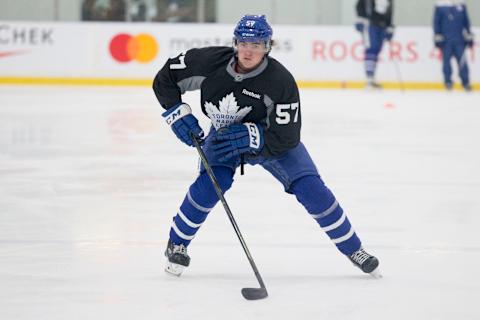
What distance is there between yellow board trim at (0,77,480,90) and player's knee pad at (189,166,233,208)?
33.5ft

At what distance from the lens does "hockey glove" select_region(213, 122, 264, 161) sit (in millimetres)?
3477

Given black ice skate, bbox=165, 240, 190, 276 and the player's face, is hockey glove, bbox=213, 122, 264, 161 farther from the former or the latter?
→ black ice skate, bbox=165, 240, 190, 276

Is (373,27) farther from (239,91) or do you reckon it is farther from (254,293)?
(254,293)

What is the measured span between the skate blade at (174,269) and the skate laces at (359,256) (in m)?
0.58

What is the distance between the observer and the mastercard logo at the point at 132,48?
1377 cm

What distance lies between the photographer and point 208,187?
142 inches

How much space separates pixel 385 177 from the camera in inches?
247

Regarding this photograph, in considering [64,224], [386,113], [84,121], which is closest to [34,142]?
[84,121]

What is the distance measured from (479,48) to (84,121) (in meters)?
6.88

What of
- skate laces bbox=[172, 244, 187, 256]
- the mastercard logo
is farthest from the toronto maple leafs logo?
the mastercard logo

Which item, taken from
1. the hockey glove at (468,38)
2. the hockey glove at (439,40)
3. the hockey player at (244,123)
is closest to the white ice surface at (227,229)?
the hockey player at (244,123)

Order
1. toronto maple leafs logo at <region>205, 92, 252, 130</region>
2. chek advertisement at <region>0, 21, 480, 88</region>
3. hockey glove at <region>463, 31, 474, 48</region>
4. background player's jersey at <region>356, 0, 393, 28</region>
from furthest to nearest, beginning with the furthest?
hockey glove at <region>463, 31, 474, 48</region>, background player's jersey at <region>356, 0, 393, 28</region>, chek advertisement at <region>0, 21, 480, 88</region>, toronto maple leafs logo at <region>205, 92, 252, 130</region>

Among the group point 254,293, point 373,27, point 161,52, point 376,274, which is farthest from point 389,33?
point 254,293

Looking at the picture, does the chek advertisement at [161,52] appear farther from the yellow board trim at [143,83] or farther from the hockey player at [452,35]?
the hockey player at [452,35]
